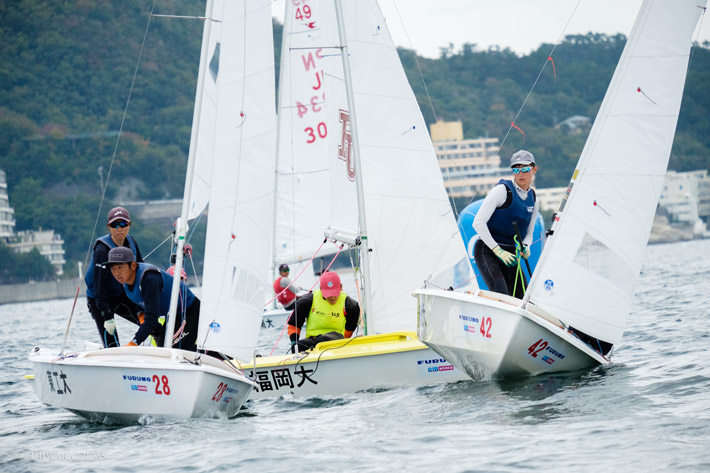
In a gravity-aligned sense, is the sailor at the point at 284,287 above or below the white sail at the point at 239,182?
below

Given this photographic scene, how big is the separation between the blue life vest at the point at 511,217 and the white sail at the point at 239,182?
6.03 feet

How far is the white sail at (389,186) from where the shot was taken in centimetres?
983

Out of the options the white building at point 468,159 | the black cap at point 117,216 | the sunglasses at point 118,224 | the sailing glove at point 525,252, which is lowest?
the sailing glove at point 525,252

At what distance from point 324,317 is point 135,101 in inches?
2949

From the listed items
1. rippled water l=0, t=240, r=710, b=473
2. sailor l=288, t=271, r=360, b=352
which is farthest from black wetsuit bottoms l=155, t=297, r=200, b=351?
sailor l=288, t=271, r=360, b=352

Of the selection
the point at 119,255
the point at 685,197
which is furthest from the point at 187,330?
the point at 685,197

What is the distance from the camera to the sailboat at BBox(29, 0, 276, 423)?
7.08 m

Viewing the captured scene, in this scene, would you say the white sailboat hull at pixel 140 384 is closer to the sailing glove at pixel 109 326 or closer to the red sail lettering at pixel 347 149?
the sailing glove at pixel 109 326

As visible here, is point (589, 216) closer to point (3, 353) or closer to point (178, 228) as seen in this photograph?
point (178, 228)

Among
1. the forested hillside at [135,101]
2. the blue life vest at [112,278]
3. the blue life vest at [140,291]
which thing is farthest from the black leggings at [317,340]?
the forested hillside at [135,101]

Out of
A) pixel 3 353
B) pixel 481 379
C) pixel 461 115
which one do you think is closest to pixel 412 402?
pixel 481 379

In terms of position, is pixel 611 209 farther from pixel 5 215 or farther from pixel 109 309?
pixel 5 215

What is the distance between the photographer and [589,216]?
24.9 feet

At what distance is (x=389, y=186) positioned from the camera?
997 centimetres
